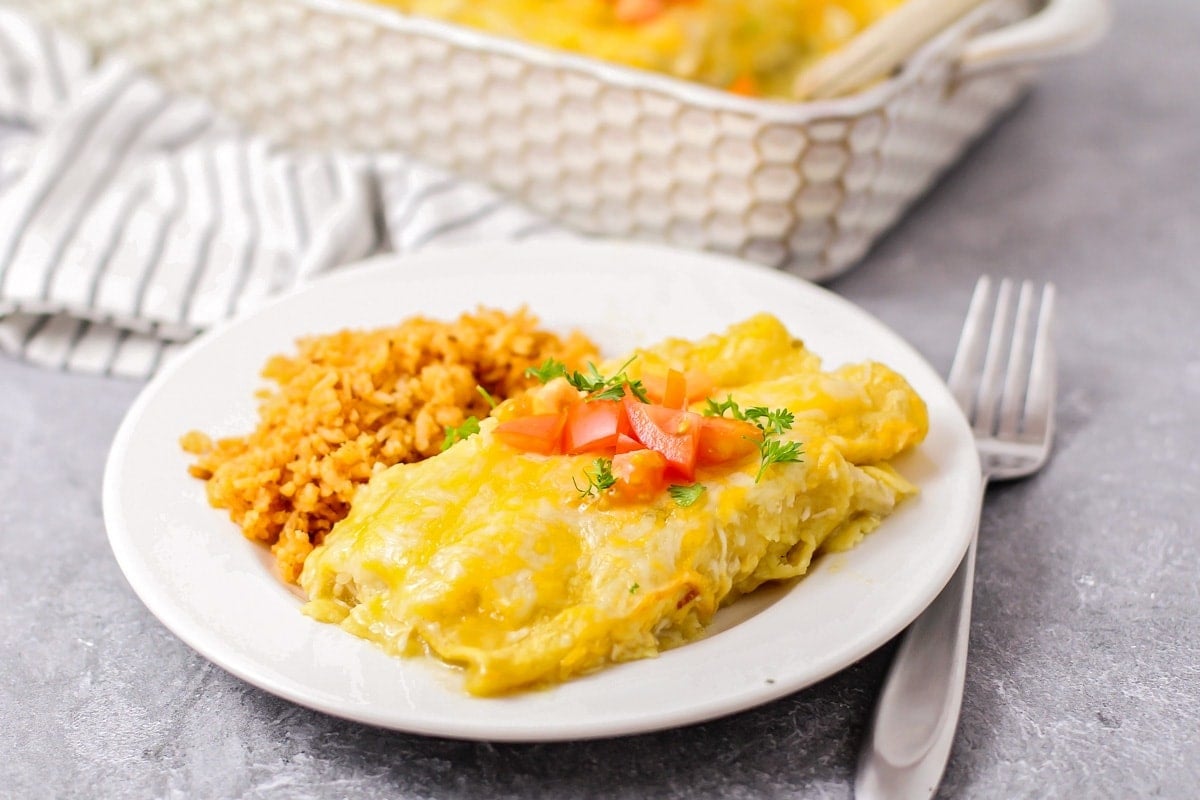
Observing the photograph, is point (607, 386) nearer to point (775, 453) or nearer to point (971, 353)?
point (775, 453)

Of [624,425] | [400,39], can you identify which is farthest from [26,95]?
[624,425]

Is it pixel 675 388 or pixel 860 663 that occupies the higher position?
pixel 675 388

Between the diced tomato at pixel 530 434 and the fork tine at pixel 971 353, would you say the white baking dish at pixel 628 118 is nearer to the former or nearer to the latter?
the fork tine at pixel 971 353

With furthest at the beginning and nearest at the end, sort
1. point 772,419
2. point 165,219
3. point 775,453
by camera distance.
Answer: point 165,219 < point 772,419 < point 775,453

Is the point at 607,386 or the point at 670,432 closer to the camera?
the point at 670,432

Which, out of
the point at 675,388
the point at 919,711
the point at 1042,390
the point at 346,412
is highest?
the point at 675,388

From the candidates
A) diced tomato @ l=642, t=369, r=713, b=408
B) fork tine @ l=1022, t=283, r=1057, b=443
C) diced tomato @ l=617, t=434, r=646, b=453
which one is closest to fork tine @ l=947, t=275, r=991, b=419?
fork tine @ l=1022, t=283, r=1057, b=443

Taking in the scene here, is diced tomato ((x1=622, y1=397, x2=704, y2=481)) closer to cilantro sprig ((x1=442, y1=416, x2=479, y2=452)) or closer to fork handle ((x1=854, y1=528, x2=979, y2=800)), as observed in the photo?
cilantro sprig ((x1=442, y1=416, x2=479, y2=452))

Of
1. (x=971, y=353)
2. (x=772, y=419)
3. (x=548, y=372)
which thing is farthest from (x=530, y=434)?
(x=971, y=353)
